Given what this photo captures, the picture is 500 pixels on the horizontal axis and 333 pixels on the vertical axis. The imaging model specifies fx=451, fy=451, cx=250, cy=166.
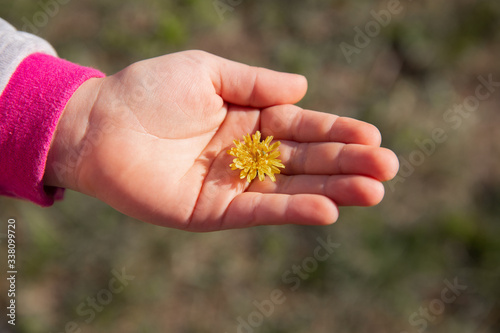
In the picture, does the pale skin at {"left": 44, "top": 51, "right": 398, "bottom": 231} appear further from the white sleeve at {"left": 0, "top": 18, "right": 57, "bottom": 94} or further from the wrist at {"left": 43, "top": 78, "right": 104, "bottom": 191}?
the white sleeve at {"left": 0, "top": 18, "right": 57, "bottom": 94}

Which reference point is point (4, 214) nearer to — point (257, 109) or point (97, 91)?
point (97, 91)

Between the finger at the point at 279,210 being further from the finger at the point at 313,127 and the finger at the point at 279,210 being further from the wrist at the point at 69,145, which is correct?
the wrist at the point at 69,145

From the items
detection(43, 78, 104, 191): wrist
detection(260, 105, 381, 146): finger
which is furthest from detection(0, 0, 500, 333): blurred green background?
detection(260, 105, 381, 146): finger

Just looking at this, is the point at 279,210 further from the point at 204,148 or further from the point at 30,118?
the point at 30,118

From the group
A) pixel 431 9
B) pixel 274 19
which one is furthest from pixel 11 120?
pixel 431 9

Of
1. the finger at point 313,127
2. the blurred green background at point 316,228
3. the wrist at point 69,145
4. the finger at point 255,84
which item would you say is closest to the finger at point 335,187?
the finger at point 313,127
